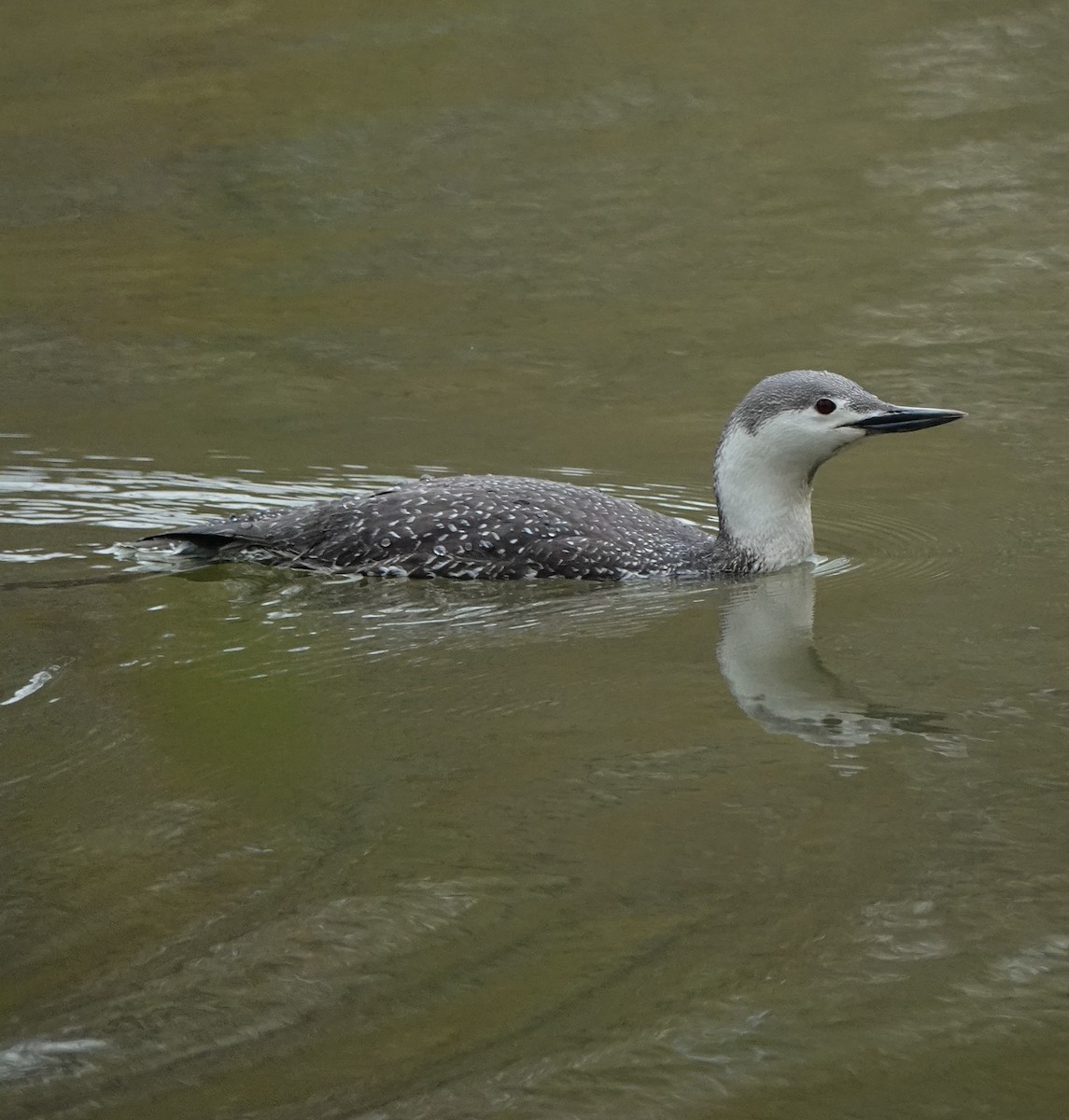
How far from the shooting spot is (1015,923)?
14.9 feet

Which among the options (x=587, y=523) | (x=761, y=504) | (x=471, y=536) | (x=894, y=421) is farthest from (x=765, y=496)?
(x=471, y=536)

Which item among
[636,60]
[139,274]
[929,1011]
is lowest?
[929,1011]

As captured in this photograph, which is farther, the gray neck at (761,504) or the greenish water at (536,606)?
the gray neck at (761,504)

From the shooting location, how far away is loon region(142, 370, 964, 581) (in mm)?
7414

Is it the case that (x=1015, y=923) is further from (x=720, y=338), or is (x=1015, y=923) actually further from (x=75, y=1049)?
(x=720, y=338)

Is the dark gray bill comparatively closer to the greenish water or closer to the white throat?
the white throat

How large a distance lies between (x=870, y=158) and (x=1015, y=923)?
10.0 meters

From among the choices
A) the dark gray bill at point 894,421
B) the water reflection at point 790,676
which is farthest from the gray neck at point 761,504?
the dark gray bill at point 894,421

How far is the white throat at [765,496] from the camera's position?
7559mm

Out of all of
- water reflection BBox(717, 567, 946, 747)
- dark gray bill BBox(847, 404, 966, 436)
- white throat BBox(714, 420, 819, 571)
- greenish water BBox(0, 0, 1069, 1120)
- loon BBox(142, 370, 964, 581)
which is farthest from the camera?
white throat BBox(714, 420, 819, 571)

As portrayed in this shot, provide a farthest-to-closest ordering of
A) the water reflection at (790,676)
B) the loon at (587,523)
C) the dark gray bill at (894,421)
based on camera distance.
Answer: the loon at (587,523)
the dark gray bill at (894,421)
the water reflection at (790,676)

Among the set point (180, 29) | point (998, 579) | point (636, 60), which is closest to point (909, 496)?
point (998, 579)

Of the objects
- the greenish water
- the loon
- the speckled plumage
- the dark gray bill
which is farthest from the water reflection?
the dark gray bill

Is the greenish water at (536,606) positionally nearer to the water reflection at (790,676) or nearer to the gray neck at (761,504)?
the water reflection at (790,676)
